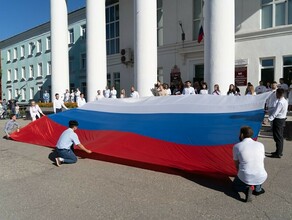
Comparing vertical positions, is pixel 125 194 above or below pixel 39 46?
below

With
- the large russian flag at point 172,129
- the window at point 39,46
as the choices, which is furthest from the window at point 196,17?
the window at point 39,46

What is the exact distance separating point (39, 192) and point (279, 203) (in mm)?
3780

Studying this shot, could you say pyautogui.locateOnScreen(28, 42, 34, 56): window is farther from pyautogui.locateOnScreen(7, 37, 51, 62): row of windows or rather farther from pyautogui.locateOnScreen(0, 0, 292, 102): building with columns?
pyautogui.locateOnScreen(0, 0, 292, 102): building with columns

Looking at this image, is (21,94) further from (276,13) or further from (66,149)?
(66,149)

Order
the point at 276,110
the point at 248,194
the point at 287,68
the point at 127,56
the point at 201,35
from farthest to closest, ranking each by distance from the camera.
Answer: the point at 127,56, the point at 201,35, the point at 287,68, the point at 276,110, the point at 248,194

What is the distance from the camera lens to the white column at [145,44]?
576 inches

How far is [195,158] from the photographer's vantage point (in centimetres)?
565

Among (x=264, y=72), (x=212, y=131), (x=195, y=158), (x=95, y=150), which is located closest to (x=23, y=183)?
(x=95, y=150)

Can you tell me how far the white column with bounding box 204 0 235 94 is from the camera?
12008 mm

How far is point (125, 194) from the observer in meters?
4.81

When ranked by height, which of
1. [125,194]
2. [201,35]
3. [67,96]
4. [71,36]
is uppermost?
[71,36]

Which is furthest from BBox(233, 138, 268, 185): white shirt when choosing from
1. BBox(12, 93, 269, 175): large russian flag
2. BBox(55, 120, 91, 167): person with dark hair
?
BBox(55, 120, 91, 167): person with dark hair

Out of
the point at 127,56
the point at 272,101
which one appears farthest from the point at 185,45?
the point at 272,101

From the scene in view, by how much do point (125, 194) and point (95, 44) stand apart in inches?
530
